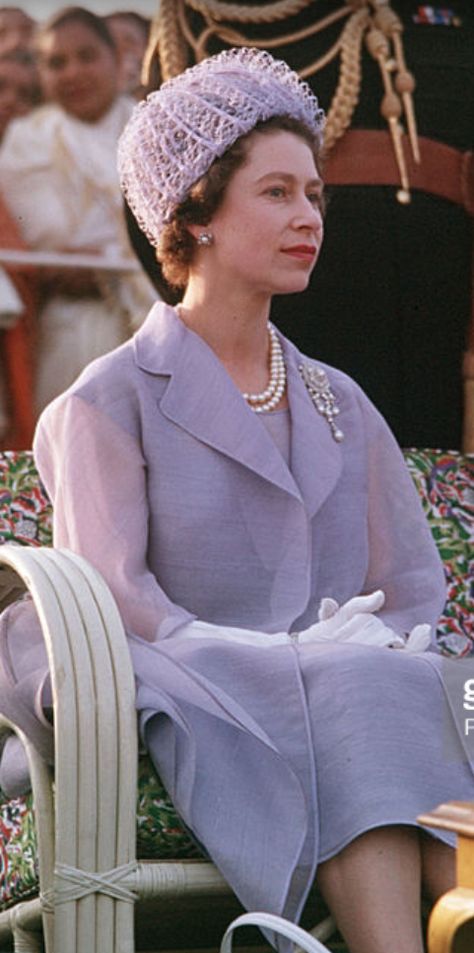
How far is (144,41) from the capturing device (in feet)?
15.4

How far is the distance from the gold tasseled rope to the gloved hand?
151 centimetres

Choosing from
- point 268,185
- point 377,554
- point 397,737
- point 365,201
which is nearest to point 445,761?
point 397,737

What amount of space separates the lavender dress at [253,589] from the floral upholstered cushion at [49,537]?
0.46 feet

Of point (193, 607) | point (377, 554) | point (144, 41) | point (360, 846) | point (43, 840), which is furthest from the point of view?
point (144, 41)

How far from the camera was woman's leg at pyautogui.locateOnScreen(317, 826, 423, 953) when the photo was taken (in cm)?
294

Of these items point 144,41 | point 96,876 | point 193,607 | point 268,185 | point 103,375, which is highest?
point 144,41

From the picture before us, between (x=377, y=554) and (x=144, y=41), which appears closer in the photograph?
(x=377, y=554)

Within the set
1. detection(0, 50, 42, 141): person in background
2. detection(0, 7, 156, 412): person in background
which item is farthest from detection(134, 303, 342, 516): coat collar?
detection(0, 50, 42, 141): person in background

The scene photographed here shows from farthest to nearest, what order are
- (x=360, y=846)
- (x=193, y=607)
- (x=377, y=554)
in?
(x=377, y=554) < (x=193, y=607) < (x=360, y=846)

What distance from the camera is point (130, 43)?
470 cm

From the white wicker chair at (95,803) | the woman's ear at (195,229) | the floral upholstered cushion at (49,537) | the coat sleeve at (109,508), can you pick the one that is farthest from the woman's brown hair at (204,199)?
the white wicker chair at (95,803)

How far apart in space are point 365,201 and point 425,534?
1.15m

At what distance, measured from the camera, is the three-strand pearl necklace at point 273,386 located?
12.4ft

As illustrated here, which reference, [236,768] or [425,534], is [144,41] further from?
[236,768]
